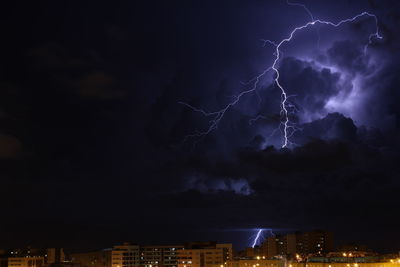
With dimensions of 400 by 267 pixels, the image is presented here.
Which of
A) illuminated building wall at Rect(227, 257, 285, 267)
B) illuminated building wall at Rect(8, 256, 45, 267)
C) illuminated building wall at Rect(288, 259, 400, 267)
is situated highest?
illuminated building wall at Rect(288, 259, 400, 267)

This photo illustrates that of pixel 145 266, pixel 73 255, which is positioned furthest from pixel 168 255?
pixel 73 255

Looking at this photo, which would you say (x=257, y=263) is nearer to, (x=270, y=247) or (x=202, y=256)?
(x=202, y=256)

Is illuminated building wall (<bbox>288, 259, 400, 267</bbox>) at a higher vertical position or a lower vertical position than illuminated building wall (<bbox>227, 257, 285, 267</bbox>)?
higher

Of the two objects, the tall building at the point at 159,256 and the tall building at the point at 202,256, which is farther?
the tall building at the point at 159,256

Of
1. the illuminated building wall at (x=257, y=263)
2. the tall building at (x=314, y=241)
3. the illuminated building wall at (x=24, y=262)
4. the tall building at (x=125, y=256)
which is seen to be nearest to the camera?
the illuminated building wall at (x=257, y=263)

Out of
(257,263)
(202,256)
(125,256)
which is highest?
(125,256)

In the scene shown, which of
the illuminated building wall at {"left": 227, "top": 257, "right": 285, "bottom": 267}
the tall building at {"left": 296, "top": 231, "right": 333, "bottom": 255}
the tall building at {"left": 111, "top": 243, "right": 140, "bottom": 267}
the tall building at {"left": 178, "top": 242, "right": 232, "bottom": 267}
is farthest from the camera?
the tall building at {"left": 296, "top": 231, "right": 333, "bottom": 255}

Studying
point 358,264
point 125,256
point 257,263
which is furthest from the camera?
point 125,256

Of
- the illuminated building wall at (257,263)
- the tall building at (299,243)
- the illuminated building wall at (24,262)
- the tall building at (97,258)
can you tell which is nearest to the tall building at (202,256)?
the illuminated building wall at (257,263)

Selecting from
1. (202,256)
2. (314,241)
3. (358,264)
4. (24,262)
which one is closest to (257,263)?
(358,264)

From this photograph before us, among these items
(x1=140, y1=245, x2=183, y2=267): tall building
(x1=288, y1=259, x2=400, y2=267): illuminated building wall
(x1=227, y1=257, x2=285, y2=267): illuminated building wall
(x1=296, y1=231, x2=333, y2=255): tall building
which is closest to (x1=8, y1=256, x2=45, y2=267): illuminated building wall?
(x1=140, y1=245, x2=183, y2=267): tall building

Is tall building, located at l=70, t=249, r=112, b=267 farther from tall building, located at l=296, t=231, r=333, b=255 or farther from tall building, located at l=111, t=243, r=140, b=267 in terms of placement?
tall building, located at l=296, t=231, r=333, b=255

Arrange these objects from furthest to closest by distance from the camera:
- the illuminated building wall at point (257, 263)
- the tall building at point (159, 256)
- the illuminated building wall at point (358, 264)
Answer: the tall building at point (159, 256)
the illuminated building wall at point (257, 263)
the illuminated building wall at point (358, 264)

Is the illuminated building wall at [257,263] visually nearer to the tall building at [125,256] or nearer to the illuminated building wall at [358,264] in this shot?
the illuminated building wall at [358,264]
